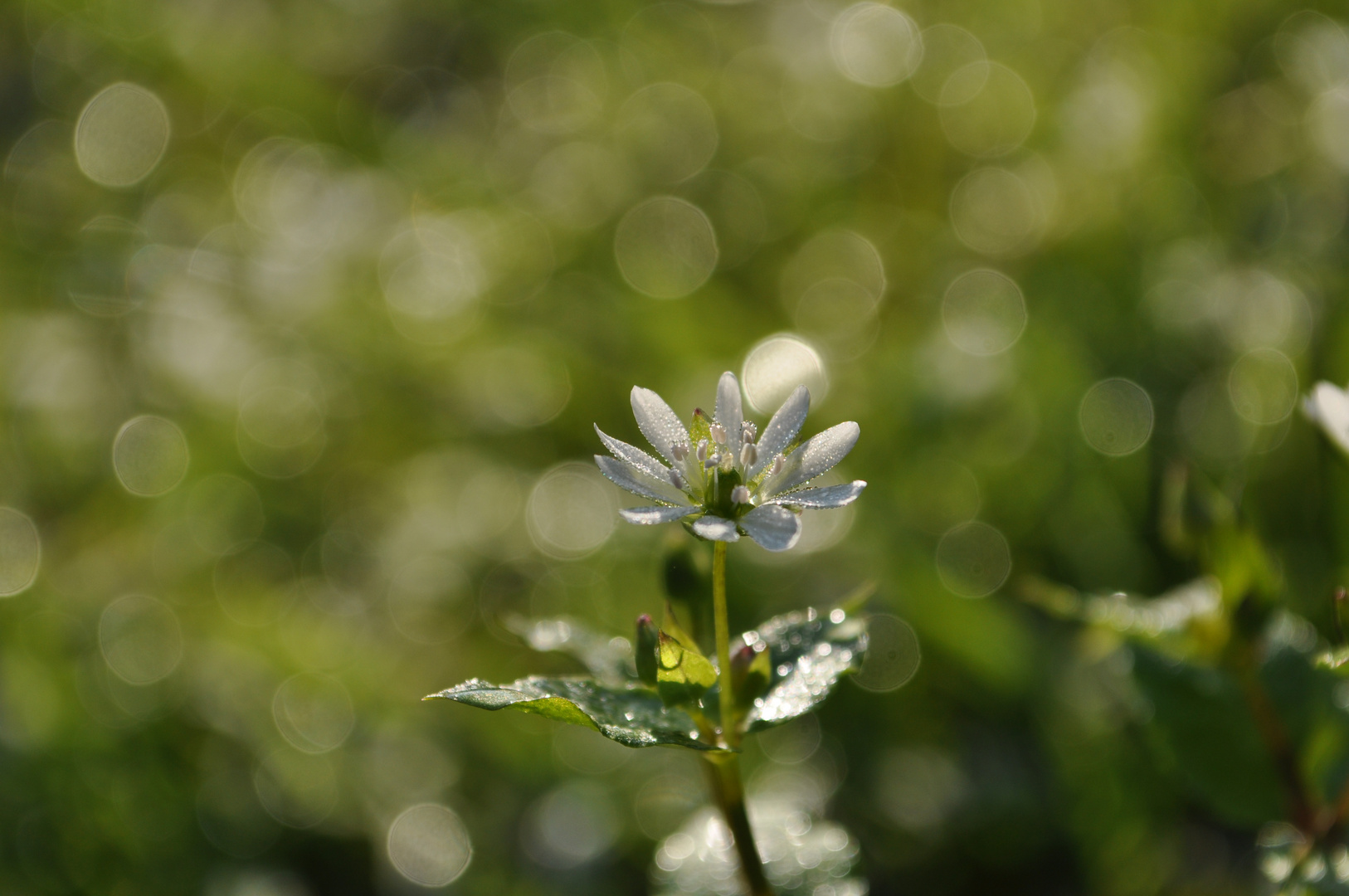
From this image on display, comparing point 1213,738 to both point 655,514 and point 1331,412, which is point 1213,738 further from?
point 655,514

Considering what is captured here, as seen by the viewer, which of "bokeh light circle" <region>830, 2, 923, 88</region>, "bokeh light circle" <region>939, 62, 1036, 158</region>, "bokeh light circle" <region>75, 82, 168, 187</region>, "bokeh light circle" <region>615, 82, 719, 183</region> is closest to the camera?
"bokeh light circle" <region>939, 62, 1036, 158</region>

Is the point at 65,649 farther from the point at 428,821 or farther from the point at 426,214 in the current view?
the point at 426,214

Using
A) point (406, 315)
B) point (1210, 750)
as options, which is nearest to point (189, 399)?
point (406, 315)

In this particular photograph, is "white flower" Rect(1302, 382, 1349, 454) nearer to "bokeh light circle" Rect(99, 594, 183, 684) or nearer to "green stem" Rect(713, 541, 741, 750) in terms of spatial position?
"green stem" Rect(713, 541, 741, 750)

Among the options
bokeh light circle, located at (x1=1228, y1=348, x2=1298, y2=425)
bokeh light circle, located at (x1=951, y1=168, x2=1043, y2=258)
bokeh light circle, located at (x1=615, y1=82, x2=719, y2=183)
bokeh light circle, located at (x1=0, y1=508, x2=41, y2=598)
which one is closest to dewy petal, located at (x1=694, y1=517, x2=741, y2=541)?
bokeh light circle, located at (x1=1228, y1=348, x2=1298, y2=425)

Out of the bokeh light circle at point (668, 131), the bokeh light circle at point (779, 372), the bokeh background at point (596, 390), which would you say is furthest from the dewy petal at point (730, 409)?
the bokeh light circle at point (668, 131)
